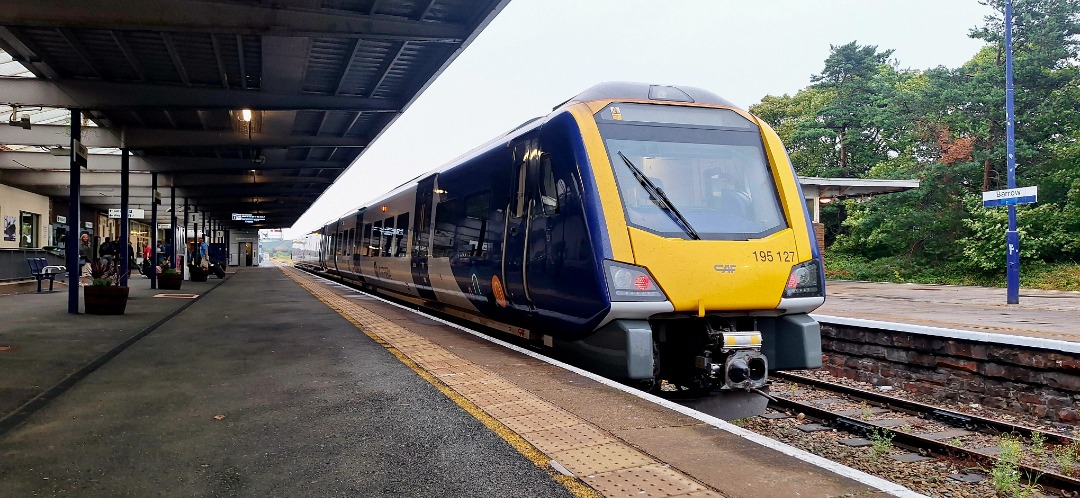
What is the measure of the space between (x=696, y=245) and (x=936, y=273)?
2686 cm

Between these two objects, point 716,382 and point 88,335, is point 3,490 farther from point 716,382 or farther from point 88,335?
point 88,335

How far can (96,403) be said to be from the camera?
540 cm

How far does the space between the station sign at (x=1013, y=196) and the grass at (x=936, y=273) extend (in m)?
8.86

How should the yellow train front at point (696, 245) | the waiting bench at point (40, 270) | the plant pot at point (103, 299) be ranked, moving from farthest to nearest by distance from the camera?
the waiting bench at point (40, 270) → the plant pot at point (103, 299) → the yellow train front at point (696, 245)

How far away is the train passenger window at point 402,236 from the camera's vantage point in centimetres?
1334

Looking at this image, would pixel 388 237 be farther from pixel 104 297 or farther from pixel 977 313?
pixel 977 313

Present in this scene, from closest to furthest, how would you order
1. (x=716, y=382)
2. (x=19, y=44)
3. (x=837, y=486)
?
(x=837, y=486), (x=716, y=382), (x=19, y=44)

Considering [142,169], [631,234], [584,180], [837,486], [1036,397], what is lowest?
[1036,397]

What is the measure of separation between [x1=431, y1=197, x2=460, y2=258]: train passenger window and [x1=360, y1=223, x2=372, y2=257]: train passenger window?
24.1 feet

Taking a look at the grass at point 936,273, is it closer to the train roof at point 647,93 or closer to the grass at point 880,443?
the grass at point 880,443

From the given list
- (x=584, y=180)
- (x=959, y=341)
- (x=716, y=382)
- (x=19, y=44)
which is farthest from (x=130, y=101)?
(x=959, y=341)

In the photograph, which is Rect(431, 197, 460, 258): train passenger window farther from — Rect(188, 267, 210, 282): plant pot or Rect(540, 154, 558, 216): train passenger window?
Rect(188, 267, 210, 282): plant pot

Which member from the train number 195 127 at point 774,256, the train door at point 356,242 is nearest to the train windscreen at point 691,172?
the train number 195 127 at point 774,256

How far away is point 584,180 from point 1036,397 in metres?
5.84
